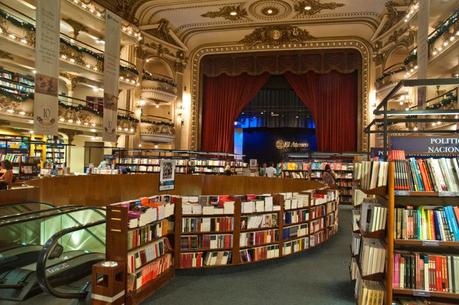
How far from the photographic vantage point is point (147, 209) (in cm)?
446

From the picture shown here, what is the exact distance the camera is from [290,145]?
64.0 ft

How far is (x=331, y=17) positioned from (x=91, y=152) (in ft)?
41.5

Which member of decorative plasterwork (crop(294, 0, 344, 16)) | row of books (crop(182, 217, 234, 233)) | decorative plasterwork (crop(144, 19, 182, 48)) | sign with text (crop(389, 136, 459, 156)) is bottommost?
row of books (crop(182, 217, 234, 233))

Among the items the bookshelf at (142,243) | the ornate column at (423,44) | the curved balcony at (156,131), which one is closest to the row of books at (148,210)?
the bookshelf at (142,243)

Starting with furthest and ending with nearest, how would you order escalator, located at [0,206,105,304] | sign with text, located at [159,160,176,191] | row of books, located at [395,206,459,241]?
sign with text, located at [159,160,176,191] < escalator, located at [0,206,105,304] < row of books, located at [395,206,459,241]

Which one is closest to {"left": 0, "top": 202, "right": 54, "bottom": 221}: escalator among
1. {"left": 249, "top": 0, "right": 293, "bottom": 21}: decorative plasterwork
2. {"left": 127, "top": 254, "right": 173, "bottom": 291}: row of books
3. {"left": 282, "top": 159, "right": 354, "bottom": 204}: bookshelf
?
{"left": 127, "top": 254, "right": 173, "bottom": 291}: row of books

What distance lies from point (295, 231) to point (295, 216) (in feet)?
0.84

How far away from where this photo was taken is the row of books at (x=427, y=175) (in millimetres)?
2914

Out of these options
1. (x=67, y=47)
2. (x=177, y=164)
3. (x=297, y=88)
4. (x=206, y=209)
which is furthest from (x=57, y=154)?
(x=206, y=209)

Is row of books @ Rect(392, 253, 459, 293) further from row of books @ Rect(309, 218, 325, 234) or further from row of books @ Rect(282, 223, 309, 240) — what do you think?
row of books @ Rect(309, 218, 325, 234)

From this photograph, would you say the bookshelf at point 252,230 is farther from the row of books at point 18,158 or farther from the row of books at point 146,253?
the row of books at point 18,158

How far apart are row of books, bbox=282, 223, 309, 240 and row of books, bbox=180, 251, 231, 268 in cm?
115

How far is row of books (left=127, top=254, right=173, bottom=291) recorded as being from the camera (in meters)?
3.97

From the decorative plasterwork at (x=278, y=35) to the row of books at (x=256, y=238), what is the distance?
44.8ft
